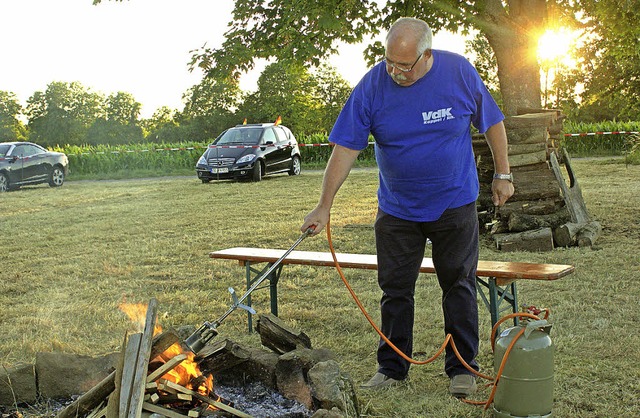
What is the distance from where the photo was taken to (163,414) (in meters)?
2.98

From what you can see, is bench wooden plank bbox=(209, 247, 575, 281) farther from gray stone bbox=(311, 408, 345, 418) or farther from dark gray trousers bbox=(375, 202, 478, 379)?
gray stone bbox=(311, 408, 345, 418)

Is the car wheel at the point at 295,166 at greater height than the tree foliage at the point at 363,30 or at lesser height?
lesser

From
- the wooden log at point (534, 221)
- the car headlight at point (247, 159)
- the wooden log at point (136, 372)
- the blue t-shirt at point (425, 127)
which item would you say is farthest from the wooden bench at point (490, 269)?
the car headlight at point (247, 159)

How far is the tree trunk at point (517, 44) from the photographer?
10859 mm

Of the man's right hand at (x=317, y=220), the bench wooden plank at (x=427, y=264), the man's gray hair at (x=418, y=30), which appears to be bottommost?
the bench wooden plank at (x=427, y=264)

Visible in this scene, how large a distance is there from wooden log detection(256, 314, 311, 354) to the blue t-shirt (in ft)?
2.99

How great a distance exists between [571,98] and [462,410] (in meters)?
25.3

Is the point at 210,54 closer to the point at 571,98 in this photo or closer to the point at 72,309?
the point at 72,309

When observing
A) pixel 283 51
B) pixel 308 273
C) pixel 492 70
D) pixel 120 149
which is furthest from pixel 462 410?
pixel 492 70

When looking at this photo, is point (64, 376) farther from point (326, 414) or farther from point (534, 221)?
point (534, 221)

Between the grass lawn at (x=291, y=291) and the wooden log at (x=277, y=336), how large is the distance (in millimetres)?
471

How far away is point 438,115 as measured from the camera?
361cm

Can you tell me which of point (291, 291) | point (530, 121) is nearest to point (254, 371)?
point (291, 291)

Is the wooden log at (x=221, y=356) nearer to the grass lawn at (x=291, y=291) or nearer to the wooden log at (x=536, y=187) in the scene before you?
the grass lawn at (x=291, y=291)
